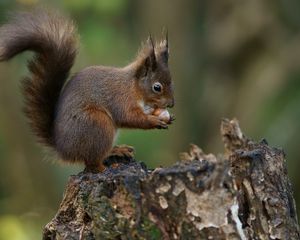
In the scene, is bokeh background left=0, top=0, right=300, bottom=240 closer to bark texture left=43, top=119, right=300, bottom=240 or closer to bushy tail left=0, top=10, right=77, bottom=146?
bushy tail left=0, top=10, right=77, bottom=146

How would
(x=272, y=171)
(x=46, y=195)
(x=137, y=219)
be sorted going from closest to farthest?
(x=137, y=219), (x=272, y=171), (x=46, y=195)

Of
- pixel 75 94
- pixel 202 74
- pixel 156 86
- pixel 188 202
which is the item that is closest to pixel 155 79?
pixel 156 86

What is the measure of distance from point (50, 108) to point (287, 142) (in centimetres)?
405

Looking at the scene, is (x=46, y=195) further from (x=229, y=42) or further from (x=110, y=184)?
(x=110, y=184)

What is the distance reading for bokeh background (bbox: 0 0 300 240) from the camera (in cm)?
663

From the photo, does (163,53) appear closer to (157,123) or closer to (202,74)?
(157,123)

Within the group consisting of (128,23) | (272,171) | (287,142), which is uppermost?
(128,23)

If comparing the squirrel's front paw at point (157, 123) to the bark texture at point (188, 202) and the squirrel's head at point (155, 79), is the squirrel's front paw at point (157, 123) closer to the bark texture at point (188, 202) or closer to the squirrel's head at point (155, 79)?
the squirrel's head at point (155, 79)

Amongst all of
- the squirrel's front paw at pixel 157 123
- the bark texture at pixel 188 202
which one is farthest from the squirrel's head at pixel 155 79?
the bark texture at pixel 188 202

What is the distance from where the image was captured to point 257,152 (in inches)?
115

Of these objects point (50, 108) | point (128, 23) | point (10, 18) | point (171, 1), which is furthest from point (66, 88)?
point (128, 23)

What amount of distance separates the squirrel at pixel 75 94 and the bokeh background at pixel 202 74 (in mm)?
2810

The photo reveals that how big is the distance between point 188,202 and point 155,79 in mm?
1218

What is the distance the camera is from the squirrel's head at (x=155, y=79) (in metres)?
3.74
